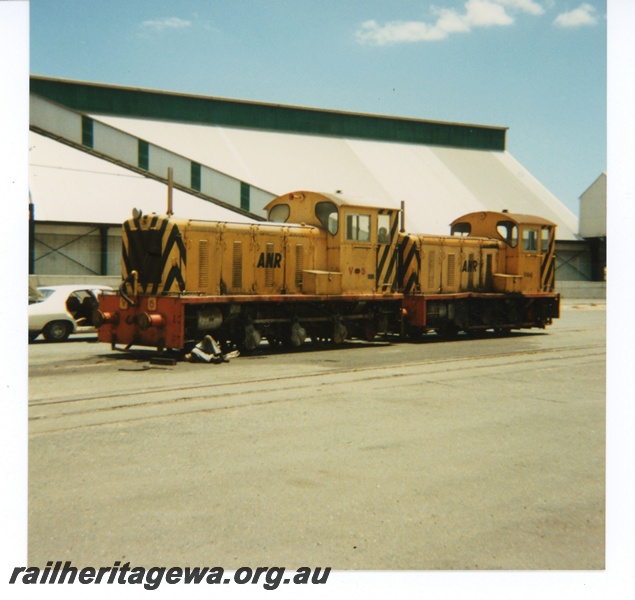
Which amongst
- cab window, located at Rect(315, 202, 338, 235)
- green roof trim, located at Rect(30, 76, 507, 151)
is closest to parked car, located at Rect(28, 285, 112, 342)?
cab window, located at Rect(315, 202, 338, 235)

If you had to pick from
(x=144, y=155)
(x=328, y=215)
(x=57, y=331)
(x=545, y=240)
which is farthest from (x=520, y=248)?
(x=144, y=155)

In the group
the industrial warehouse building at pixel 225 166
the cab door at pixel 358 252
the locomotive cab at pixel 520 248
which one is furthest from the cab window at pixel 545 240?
the cab door at pixel 358 252

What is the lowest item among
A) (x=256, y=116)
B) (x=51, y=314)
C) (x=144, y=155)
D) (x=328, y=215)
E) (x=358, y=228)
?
(x=51, y=314)

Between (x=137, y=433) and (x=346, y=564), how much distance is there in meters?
3.67

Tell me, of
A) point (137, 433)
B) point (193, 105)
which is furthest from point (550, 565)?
point (193, 105)

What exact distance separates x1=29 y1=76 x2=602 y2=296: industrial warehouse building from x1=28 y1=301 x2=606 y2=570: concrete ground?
14.8m

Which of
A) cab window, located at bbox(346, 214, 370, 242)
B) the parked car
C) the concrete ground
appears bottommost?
the concrete ground

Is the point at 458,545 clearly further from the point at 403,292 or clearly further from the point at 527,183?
the point at 527,183

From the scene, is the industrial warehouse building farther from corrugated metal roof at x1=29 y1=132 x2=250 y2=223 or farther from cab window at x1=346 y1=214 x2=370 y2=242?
cab window at x1=346 y1=214 x2=370 y2=242

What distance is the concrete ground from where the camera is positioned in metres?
4.72

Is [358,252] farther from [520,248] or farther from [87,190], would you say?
[87,190]

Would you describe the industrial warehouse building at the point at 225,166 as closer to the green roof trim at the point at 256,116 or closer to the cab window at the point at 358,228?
the green roof trim at the point at 256,116

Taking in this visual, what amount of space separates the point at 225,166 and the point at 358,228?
2010 centimetres

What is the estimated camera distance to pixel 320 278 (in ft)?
52.4
